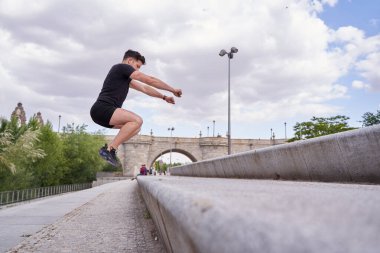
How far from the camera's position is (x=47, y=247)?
2295mm

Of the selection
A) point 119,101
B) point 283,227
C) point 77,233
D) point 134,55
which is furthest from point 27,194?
point 283,227

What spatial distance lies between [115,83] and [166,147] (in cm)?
7098

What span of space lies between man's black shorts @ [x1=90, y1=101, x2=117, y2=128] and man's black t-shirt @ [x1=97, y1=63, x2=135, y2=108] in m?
0.06

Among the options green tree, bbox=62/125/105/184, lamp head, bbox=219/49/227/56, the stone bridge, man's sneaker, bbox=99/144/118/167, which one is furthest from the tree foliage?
man's sneaker, bbox=99/144/118/167

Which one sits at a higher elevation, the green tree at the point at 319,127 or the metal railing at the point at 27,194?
the green tree at the point at 319,127

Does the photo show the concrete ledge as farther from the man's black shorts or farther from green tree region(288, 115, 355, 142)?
green tree region(288, 115, 355, 142)

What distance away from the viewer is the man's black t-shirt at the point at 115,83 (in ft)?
15.0

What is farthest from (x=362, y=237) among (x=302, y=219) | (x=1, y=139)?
(x=1, y=139)

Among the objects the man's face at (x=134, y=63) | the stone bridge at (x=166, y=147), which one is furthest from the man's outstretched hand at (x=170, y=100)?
the stone bridge at (x=166, y=147)

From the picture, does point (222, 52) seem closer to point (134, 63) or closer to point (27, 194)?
point (27, 194)

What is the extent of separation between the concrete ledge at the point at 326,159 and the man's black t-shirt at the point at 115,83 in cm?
207

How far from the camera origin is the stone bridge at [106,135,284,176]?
73875 mm

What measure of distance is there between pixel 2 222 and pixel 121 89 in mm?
2050

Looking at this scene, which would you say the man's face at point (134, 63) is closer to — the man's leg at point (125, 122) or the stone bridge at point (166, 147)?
the man's leg at point (125, 122)
